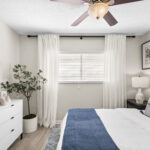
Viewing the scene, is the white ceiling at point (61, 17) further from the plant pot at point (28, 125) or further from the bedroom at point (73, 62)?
the plant pot at point (28, 125)

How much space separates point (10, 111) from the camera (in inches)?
82.4

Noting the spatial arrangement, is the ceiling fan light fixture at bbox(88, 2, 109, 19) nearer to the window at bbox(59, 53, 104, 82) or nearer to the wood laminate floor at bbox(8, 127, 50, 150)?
the window at bbox(59, 53, 104, 82)

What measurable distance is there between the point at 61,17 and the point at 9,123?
229 cm

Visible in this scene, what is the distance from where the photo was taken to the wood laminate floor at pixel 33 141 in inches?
87.8

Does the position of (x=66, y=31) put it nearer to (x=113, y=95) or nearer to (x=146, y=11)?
(x=146, y=11)

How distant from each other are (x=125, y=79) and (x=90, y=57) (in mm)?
1199

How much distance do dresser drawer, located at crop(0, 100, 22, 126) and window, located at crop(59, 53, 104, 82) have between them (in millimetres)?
1478

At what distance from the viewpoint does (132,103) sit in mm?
2922

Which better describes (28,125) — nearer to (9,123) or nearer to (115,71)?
(9,123)

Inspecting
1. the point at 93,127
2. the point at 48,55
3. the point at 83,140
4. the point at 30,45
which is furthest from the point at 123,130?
the point at 30,45

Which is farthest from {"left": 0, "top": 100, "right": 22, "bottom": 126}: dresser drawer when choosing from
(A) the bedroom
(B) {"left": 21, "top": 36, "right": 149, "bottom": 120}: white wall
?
(B) {"left": 21, "top": 36, "right": 149, "bottom": 120}: white wall

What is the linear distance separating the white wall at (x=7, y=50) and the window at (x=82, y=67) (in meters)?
1.28

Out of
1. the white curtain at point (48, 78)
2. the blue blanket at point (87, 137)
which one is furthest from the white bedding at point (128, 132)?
the white curtain at point (48, 78)

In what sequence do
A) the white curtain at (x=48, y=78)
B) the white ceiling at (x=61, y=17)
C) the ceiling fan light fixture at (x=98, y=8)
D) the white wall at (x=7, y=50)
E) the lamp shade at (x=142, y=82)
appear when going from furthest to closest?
the white curtain at (x=48, y=78) < the lamp shade at (x=142, y=82) < the white wall at (x=7, y=50) < the white ceiling at (x=61, y=17) < the ceiling fan light fixture at (x=98, y=8)
